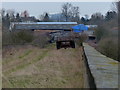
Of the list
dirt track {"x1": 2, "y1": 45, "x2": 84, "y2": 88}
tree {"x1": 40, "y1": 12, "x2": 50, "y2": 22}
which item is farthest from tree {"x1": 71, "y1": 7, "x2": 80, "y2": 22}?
dirt track {"x1": 2, "y1": 45, "x2": 84, "y2": 88}

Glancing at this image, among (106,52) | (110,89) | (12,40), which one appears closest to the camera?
(110,89)

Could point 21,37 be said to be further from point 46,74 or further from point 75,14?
point 75,14

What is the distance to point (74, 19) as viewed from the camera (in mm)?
55906

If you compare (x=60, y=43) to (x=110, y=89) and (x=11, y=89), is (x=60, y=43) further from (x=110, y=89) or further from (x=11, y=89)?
(x=110, y=89)

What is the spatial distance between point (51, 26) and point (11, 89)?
1493 inches

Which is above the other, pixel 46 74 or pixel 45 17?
pixel 45 17

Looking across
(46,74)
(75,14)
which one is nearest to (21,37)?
(46,74)

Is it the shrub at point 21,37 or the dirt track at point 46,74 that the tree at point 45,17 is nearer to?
the shrub at point 21,37

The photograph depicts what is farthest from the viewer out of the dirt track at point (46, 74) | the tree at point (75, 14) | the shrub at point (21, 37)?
the tree at point (75, 14)

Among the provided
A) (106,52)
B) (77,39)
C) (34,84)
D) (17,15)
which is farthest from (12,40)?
(17,15)

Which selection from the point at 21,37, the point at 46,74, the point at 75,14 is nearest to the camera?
the point at 46,74

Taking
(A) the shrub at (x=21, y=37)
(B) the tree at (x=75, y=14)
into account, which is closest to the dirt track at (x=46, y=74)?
(A) the shrub at (x=21, y=37)

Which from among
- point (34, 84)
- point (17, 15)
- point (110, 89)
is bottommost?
point (34, 84)

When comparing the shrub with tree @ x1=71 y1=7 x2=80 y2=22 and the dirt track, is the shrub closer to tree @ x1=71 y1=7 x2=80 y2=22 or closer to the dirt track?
the dirt track
